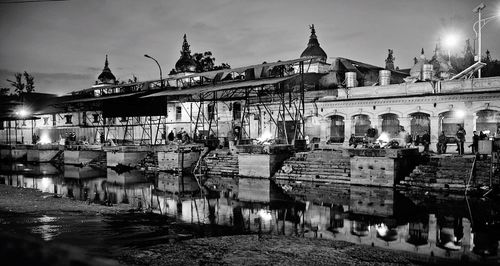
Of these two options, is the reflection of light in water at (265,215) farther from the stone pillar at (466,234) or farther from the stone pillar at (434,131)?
the stone pillar at (434,131)

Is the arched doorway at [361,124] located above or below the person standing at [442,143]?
above

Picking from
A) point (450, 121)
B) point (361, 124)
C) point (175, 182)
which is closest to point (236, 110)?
point (361, 124)

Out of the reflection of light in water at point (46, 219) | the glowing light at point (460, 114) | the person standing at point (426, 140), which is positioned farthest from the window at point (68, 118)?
the glowing light at point (460, 114)

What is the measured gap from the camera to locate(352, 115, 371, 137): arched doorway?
2847 centimetres

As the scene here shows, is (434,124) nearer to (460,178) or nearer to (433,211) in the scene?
(460,178)

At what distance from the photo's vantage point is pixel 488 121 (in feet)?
78.0

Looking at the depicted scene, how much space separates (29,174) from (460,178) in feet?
91.6

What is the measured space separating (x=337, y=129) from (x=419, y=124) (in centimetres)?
596

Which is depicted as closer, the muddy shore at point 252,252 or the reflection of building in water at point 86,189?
the muddy shore at point 252,252

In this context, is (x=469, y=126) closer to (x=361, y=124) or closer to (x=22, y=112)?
(x=361, y=124)

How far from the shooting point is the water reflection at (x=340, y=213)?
10.2m

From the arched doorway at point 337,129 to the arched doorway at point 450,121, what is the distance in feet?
22.7

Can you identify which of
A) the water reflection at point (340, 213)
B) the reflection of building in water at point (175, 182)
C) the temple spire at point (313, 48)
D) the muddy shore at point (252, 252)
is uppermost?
the temple spire at point (313, 48)

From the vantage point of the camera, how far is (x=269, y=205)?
15.5 metres
